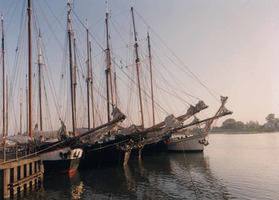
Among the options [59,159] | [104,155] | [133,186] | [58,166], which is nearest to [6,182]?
[59,159]

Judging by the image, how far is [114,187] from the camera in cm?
1873

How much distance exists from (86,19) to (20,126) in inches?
1818

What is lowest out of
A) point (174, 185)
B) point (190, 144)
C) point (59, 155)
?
point (174, 185)

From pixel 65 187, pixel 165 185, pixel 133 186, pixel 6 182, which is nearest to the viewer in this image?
pixel 6 182

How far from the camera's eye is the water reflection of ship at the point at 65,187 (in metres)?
17.1

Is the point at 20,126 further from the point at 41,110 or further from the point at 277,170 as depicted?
the point at 277,170

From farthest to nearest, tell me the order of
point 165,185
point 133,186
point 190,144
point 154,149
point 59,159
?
point 154,149
point 190,144
point 59,159
point 165,185
point 133,186

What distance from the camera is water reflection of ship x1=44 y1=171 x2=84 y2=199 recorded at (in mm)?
17062

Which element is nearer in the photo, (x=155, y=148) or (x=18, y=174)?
(x=18, y=174)

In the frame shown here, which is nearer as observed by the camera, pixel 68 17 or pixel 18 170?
pixel 18 170

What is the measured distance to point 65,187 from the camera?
19344mm

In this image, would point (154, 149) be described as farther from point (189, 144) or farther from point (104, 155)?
point (104, 155)

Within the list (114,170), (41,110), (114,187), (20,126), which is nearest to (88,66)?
(41,110)

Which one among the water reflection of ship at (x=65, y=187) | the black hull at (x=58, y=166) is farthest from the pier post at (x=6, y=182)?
the black hull at (x=58, y=166)
